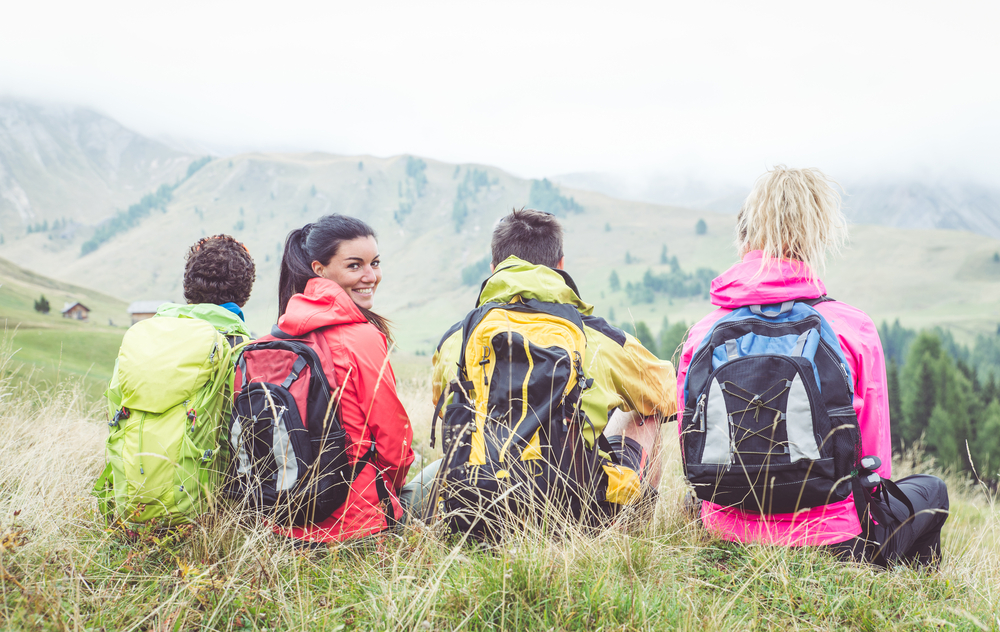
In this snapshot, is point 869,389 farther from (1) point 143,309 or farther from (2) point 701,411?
(1) point 143,309

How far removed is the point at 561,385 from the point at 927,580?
7.35 ft

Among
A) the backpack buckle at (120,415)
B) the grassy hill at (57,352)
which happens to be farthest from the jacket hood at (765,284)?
the grassy hill at (57,352)

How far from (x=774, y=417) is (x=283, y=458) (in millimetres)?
2729

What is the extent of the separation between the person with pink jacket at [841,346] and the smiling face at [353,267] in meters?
2.40

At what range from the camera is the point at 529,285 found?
3.39 metres

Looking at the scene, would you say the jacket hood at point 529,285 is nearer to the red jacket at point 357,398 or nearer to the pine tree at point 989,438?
the red jacket at point 357,398

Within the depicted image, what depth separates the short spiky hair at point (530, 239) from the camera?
3842 mm

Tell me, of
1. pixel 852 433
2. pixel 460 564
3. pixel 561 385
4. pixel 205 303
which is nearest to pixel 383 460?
pixel 460 564

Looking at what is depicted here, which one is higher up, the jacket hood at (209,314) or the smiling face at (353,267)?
the smiling face at (353,267)

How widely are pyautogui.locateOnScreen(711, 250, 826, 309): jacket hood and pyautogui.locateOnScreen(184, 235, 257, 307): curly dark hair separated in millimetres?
3155

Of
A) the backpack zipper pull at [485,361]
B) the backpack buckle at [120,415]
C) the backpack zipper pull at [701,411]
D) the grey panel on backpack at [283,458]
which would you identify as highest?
the backpack zipper pull at [485,361]

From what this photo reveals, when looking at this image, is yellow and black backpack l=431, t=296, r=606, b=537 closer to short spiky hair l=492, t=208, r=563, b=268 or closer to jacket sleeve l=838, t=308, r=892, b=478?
short spiky hair l=492, t=208, r=563, b=268

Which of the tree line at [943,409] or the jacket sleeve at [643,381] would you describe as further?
the tree line at [943,409]

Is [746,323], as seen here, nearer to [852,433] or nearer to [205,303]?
[852,433]
